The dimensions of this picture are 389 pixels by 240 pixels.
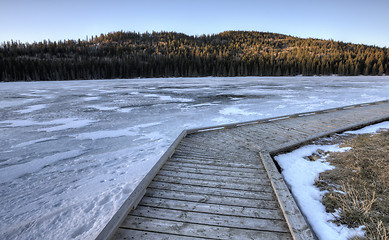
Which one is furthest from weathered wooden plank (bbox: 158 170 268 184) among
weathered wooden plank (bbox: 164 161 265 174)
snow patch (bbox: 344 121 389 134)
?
snow patch (bbox: 344 121 389 134)

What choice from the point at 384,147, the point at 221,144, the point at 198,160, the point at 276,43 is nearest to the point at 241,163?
the point at 198,160

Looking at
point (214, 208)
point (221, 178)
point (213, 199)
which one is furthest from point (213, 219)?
point (221, 178)

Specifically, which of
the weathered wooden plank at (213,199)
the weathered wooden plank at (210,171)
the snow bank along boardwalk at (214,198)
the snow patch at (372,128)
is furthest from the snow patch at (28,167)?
the snow patch at (372,128)

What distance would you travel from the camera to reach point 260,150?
5.22 metres

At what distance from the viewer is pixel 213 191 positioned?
330cm

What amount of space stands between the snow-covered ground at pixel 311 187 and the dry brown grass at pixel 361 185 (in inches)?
4.9

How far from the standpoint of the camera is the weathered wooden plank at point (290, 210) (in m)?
2.32

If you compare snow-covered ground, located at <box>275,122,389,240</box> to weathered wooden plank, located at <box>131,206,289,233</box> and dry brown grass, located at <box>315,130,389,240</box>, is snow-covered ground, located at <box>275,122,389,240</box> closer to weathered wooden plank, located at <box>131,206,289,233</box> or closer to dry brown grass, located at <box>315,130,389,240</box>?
dry brown grass, located at <box>315,130,389,240</box>

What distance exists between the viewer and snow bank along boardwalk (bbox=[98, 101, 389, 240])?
2.42 metres

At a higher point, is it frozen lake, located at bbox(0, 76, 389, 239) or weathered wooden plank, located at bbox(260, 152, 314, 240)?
weathered wooden plank, located at bbox(260, 152, 314, 240)

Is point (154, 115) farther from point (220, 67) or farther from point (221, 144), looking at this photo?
point (220, 67)

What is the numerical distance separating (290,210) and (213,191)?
1131 millimetres

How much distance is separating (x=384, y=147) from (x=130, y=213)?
6.68m

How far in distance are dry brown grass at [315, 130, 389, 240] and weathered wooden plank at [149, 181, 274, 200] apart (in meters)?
1.09
